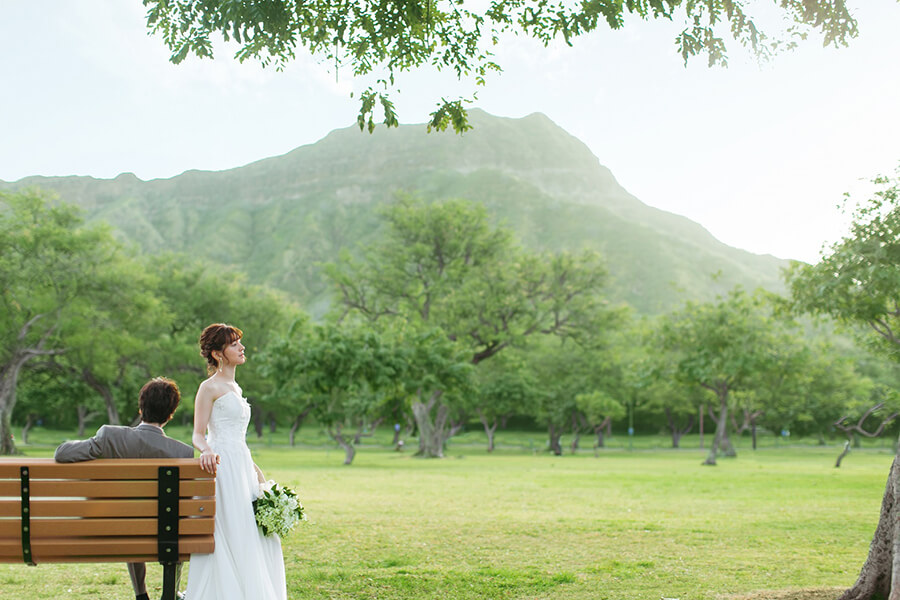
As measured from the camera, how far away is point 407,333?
3509 cm

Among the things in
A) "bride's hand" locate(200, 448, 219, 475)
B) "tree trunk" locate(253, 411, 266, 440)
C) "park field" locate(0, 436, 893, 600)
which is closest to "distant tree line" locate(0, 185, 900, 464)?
"tree trunk" locate(253, 411, 266, 440)

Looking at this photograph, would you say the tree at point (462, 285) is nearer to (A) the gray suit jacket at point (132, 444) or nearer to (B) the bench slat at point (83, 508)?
(A) the gray suit jacket at point (132, 444)

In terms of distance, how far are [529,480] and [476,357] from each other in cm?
2041

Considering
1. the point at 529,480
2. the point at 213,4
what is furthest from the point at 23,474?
the point at 529,480

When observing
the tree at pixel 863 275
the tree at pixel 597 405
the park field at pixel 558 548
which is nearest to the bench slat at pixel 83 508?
the park field at pixel 558 548

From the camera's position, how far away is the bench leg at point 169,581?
5.16 meters

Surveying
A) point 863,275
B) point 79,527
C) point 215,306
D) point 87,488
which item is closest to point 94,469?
point 87,488

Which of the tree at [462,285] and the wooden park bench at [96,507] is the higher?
the tree at [462,285]

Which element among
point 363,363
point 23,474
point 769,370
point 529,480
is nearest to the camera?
point 23,474

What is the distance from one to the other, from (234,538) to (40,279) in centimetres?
3677

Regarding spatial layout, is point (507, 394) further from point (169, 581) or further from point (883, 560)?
point (169, 581)

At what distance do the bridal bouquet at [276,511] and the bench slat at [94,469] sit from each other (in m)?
0.85

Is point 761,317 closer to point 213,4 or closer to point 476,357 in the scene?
point 476,357

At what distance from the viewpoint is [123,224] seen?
639 ft
